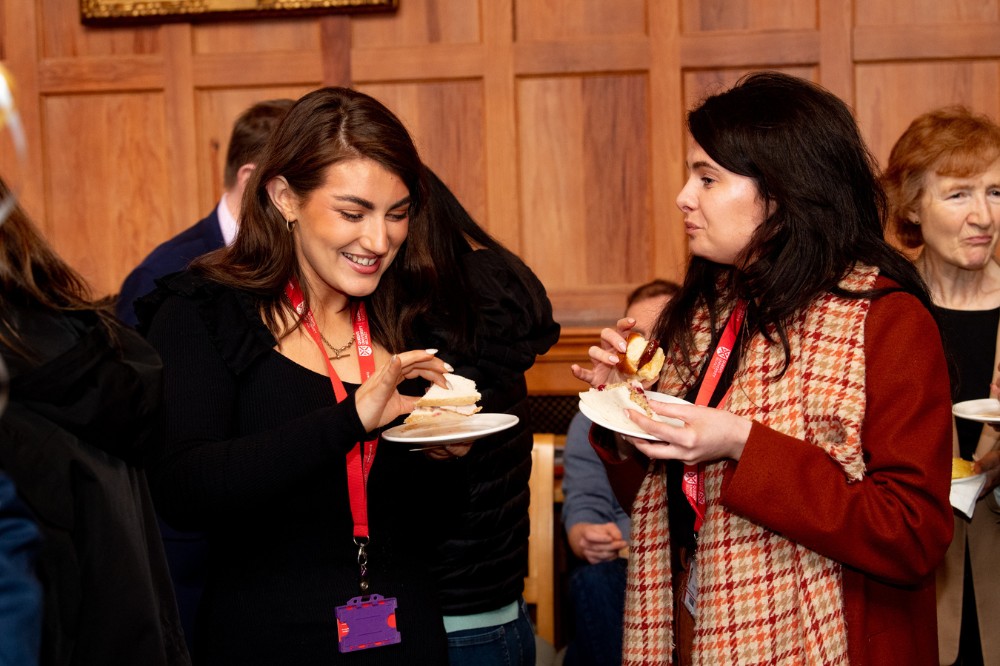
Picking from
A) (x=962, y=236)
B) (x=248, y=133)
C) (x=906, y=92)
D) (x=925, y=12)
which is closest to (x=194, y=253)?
(x=248, y=133)

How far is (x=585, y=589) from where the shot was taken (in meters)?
3.41

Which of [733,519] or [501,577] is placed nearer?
[733,519]

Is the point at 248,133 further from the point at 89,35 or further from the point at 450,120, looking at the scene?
the point at 89,35

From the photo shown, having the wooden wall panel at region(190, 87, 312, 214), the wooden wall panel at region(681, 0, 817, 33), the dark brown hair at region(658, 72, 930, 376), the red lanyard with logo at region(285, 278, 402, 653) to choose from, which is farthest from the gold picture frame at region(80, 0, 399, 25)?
the dark brown hair at region(658, 72, 930, 376)

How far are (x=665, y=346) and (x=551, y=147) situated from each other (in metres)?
2.44

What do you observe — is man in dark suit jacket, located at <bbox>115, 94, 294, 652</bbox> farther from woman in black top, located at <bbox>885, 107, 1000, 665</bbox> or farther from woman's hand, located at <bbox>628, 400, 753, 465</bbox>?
woman in black top, located at <bbox>885, 107, 1000, 665</bbox>

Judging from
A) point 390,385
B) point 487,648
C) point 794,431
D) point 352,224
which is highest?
point 352,224

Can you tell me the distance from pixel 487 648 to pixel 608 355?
682 millimetres

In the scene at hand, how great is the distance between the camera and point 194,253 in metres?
3.30

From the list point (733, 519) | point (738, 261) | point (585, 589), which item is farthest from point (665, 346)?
point (585, 589)

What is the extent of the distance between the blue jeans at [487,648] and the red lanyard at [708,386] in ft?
1.66

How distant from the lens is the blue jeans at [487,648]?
227cm

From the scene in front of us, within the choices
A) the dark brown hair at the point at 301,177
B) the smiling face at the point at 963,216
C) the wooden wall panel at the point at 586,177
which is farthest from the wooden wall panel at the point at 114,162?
the smiling face at the point at 963,216

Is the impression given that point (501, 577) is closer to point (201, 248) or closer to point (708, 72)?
point (201, 248)
